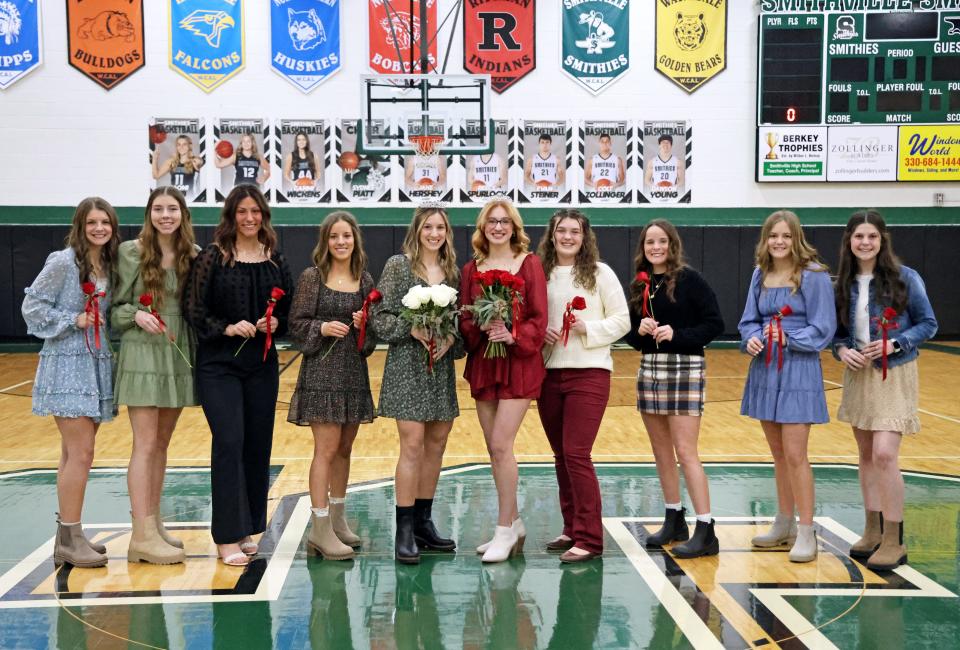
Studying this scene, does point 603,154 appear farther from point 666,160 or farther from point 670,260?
point 670,260

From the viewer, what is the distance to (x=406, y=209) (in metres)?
15.8

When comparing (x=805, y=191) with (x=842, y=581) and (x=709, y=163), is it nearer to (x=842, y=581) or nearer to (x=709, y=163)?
(x=709, y=163)

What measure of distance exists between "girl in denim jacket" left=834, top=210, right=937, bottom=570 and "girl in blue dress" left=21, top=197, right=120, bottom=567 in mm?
3579

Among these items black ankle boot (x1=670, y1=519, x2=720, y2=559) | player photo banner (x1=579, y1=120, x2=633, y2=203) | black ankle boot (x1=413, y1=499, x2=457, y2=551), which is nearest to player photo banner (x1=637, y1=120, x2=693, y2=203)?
player photo banner (x1=579, y1=120, x2=633, y2=203)

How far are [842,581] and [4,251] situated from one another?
14843mm

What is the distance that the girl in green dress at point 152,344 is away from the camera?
4441 millimetres

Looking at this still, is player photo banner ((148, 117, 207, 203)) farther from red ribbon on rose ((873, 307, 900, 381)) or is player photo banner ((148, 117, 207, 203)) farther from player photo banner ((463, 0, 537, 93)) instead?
red ribbon on rose ((873, 307, 900, 381))

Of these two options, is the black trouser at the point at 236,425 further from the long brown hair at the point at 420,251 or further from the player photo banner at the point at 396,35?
the player photo banner at the point at 396,35

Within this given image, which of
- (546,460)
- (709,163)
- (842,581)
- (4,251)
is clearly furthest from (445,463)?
(4,251)

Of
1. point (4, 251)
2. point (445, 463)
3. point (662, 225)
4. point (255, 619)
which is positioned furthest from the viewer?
point (4, 251)

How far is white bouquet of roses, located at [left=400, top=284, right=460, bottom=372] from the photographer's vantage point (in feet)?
14.2

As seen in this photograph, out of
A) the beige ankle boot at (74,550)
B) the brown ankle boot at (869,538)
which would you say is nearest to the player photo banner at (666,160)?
the brown ankle boot at (869,538)

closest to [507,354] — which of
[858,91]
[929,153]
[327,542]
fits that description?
[327,542]

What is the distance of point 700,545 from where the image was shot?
4.61m
